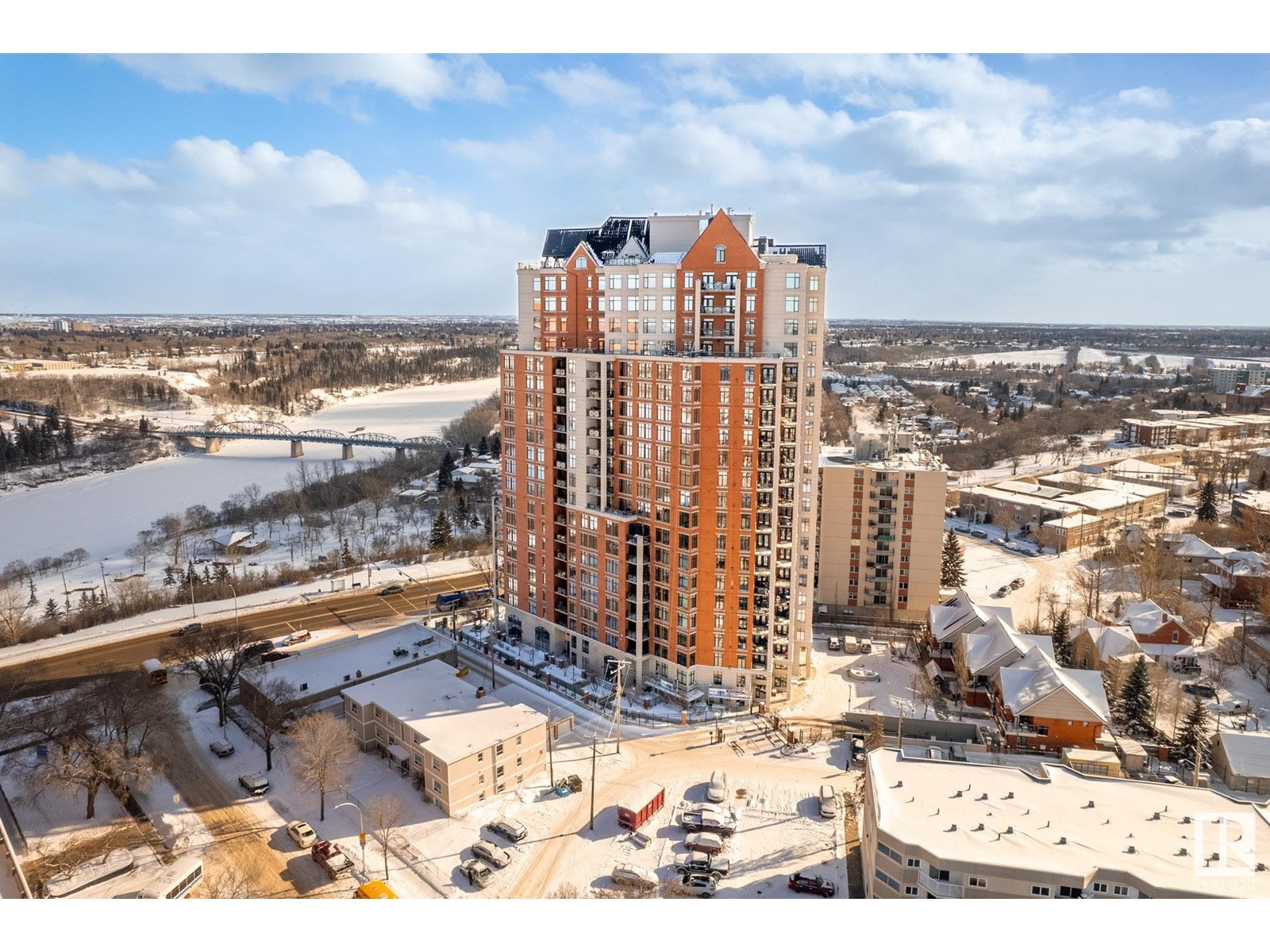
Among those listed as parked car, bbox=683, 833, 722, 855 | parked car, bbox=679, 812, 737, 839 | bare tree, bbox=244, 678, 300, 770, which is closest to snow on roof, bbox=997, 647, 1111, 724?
parked car, bbox=679, 812, 737, 839

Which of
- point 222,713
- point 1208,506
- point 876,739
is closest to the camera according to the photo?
point 876,739

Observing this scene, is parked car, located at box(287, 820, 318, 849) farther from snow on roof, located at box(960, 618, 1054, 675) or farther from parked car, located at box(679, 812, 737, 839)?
snow on roof, located at box(960, 618, 1054, 675)

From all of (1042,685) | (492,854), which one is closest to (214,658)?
(492,854)

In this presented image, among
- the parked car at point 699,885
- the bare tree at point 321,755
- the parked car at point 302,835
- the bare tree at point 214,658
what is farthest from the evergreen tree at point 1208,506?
the bare tree at point 214,658

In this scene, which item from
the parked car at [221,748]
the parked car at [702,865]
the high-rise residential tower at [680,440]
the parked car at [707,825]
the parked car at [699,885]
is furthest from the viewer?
the high-rise residential tower at [680,440]

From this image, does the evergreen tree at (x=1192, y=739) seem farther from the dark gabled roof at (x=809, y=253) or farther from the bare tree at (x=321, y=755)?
the bare tree at (x=321, y=755)

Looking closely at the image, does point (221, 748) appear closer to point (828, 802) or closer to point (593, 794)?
point (593, 794)

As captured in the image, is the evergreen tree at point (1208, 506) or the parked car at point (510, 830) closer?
the parked car at point (510, 830)

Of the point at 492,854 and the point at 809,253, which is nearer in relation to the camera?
the point at 492,854

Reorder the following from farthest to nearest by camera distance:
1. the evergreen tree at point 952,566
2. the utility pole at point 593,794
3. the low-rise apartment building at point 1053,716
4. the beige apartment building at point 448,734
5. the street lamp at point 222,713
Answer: the evergreen tree at point 952,566 < the street lamp at point 222,713 < the low-rise apartment building at point 1053,716 < the beige apartment building at point 448,734 < the utility pole at point 593,794
